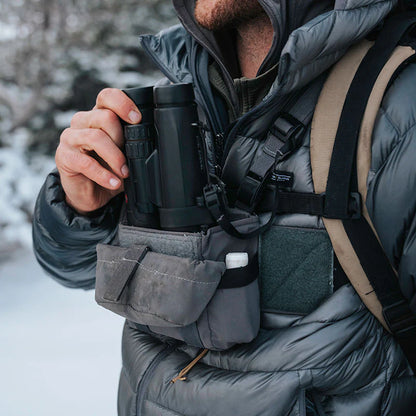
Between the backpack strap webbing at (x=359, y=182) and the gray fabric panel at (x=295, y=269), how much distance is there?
0.18ft

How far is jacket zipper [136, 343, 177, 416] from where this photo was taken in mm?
1345

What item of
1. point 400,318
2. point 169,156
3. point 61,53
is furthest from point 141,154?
point 61,53

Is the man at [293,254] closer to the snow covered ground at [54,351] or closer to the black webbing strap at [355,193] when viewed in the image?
the black webbing strap at [355,193]

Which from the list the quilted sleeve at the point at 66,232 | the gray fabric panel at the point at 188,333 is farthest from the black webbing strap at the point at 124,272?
the quilted sleeve at the point at 66,232

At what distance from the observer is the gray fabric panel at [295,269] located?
3.94 ft

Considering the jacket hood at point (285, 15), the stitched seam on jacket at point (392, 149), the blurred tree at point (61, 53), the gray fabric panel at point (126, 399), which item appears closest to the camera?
the stitched seam on jacket at point (392, 149)

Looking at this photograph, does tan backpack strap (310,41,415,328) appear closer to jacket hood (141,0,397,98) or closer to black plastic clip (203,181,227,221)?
jacket hood (141,0,397,98)

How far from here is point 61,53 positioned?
21.5 ft

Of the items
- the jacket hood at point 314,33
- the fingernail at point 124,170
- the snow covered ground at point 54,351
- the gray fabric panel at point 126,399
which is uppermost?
the jacket hood at point 314,33

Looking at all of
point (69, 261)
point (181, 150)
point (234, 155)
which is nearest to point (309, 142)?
point (234, 155)

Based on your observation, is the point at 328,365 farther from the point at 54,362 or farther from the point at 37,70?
the point at 37,70

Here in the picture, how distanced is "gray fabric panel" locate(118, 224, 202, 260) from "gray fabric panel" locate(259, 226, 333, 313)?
0.64 ft

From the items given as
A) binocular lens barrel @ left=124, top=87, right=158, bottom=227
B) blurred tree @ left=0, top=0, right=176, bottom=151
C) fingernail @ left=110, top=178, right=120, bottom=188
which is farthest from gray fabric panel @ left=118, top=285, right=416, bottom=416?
blurred tree @ left=0, top=0, right=176, bottom=151

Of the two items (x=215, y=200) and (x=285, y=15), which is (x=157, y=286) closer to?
(x=215, y=200)
